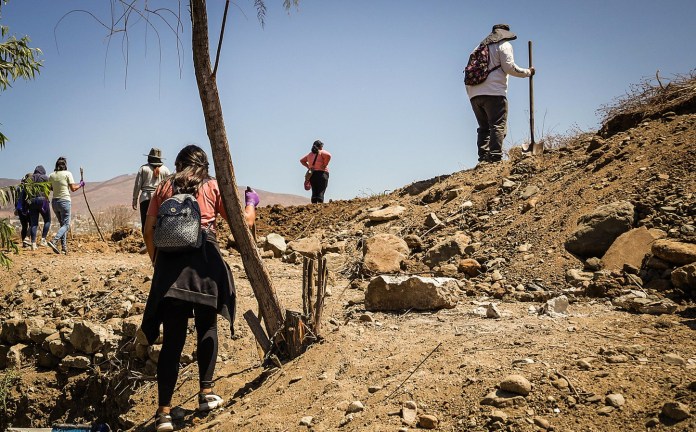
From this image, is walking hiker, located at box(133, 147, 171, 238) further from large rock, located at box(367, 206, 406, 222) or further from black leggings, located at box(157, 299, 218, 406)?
black leggings, located at box(157, 299, 218, 406)

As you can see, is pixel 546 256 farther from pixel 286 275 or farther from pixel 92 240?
pixel 92 240

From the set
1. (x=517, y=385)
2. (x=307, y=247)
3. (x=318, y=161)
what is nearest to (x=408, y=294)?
(x=517, y=385)

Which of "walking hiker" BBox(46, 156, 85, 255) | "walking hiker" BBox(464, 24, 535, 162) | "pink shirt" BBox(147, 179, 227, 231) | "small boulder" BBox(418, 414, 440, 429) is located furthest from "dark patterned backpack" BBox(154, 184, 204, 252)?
"walking hiker" BBox(46, 156, 85, 255)

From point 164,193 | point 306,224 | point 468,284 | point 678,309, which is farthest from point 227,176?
point 306,224

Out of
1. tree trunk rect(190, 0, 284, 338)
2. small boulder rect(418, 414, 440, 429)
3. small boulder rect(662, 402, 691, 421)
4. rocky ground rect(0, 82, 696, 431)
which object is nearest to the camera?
small boulder rect(662, 402, 691, 421)

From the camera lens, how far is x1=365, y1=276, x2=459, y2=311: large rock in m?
4.66

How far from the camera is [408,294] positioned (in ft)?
15.4

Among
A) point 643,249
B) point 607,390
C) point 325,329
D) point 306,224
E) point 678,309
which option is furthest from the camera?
point 306,224

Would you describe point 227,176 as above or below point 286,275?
above

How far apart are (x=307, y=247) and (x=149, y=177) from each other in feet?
7.10

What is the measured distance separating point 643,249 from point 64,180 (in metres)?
7.81

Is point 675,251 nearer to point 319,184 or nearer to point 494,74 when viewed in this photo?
point 494,74

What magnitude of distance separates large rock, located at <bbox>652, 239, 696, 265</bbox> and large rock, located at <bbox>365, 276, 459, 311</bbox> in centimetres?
163

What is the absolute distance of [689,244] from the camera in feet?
14.9
